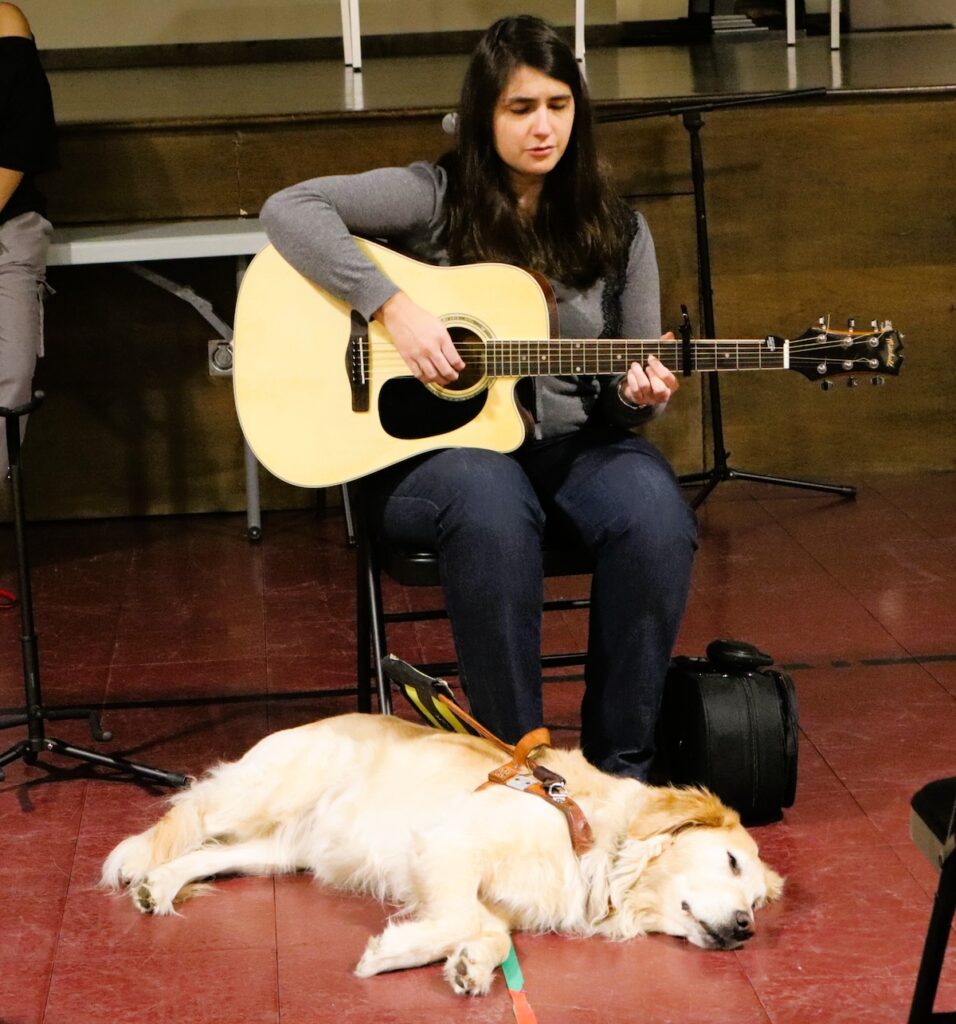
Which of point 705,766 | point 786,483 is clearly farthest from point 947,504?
point 705,766

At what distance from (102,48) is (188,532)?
363cm

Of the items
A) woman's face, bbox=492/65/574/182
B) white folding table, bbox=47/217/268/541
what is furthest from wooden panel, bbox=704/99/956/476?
woman's face, bbox=492/65/574/182

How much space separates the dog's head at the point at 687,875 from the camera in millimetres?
2422

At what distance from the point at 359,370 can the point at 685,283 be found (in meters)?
2.22

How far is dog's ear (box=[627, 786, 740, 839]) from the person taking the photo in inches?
97.0

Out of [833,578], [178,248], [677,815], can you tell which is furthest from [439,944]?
[178,248]

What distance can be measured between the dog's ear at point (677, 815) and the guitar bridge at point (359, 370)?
0.95m

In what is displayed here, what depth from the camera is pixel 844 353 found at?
2990 millimetres

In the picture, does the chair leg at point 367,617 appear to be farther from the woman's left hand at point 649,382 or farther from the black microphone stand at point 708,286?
the black microphone stand at point 708,286

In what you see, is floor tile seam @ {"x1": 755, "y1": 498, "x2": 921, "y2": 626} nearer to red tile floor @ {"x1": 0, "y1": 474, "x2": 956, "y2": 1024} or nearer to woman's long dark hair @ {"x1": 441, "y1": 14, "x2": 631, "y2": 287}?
red tile floor @ {"x1": 0, "y1": 474, "x2": 956, "y2": 1024}

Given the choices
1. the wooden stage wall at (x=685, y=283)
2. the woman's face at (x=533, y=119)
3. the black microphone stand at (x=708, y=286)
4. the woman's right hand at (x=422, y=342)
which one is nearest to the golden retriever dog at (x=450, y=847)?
the woman's right hand at (x=422, y=342)

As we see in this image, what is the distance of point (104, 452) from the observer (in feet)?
16.4

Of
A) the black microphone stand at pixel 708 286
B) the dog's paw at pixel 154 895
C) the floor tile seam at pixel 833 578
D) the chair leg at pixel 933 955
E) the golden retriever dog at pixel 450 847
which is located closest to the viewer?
the chair leg at pixel 933 955

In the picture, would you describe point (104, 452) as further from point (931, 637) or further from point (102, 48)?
point (102, 48)
